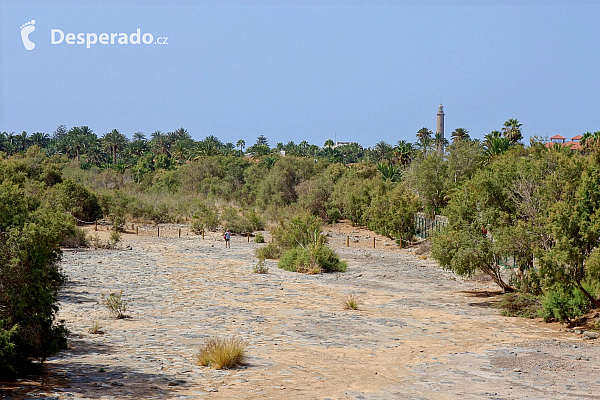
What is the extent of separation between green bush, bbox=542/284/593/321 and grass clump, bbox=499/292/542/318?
43 centimetres

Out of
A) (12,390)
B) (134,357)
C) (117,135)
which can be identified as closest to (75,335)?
(134,357)

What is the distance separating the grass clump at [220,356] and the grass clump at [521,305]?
30.1 feet

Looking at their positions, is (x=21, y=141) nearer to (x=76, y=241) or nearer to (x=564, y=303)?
(x=76, y=241)

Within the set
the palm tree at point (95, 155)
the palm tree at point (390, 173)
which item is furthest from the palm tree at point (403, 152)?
the palm tree at point (95, 155)

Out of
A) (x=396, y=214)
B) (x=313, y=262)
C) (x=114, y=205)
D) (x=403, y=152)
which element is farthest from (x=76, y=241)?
(x=403, y=152)

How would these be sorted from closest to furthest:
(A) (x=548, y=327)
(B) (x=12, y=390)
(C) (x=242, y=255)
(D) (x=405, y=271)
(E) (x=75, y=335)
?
(B) (x=12, y=390) < (E) (x=75, y=335) < (A) (x=548, y=327) < (D) (x=405, y=271) < (C) (x=242, y=255)

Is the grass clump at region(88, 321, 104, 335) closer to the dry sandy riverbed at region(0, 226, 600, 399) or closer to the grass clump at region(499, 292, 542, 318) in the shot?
the dry sandy riverbed at region(0, 226, 600, 399)

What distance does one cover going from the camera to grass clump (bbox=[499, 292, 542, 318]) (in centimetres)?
1761

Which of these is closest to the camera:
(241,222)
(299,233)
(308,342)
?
(308,342)

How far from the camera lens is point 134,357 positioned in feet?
37.9

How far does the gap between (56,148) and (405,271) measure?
92.6 m

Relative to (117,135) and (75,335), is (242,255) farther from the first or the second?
(117,135)

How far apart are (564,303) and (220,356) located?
9.70 m

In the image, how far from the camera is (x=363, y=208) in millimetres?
51188
